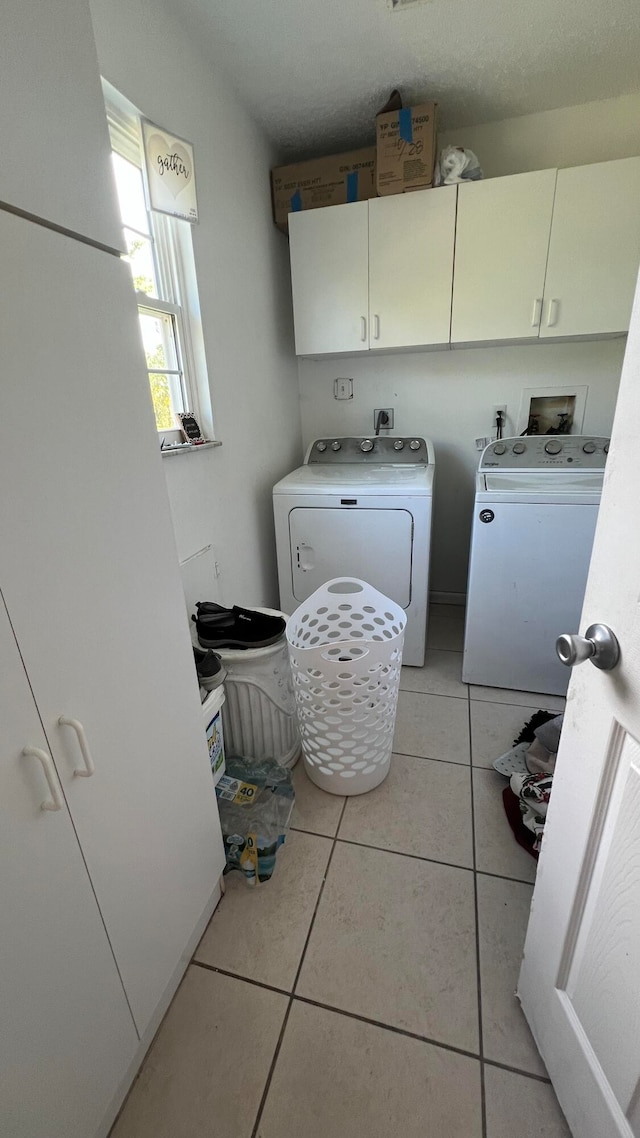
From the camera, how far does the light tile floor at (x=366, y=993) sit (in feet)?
2.96

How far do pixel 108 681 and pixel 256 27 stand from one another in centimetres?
208

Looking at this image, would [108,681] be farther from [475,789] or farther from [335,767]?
[475,789]

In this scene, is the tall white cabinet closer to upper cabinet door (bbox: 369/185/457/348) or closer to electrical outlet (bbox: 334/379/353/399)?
upper cabinet door (bbox: 369/185/457/348)

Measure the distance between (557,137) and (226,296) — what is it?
1.67 metres

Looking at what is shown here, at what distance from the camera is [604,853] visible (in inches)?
27.5

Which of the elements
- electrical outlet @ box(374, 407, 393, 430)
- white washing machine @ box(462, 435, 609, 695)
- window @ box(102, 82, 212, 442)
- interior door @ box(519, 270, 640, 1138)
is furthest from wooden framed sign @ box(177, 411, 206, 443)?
interior door @ box(519, 270, 640, 1138)

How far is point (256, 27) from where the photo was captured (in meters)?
1.49

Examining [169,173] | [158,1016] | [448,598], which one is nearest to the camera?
[158,1016]

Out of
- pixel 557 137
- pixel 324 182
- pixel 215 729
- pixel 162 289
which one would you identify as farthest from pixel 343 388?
pixel 215 729

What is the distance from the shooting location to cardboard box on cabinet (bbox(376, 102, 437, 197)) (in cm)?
181

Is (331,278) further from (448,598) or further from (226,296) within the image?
(448,598)

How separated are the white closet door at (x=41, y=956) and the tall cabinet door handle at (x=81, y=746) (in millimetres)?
37

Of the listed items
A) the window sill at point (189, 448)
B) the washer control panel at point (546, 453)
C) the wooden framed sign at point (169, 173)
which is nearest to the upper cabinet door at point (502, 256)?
the washer control panel at point (546, 453)

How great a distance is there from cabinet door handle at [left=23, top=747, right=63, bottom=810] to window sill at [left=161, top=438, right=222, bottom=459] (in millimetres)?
1048
